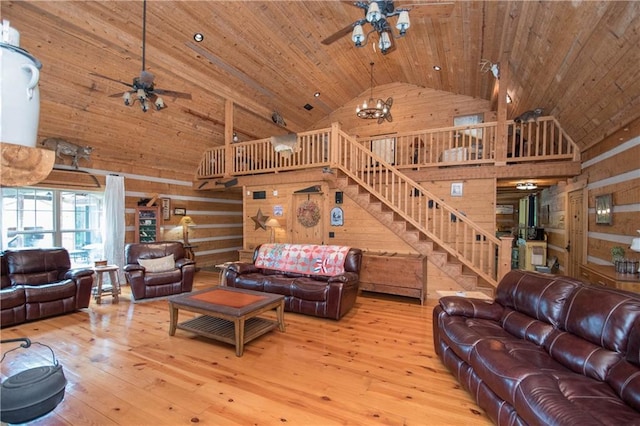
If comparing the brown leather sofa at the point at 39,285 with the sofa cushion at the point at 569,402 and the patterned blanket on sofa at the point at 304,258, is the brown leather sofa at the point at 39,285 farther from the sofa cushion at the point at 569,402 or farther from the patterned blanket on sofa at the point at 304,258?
the sofa cushion at the point at 569,402

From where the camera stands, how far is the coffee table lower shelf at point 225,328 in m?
3.20

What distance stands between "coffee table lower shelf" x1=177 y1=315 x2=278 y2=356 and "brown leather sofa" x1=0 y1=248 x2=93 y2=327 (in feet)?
6.89

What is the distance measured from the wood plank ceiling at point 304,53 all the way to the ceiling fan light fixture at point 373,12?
48cm

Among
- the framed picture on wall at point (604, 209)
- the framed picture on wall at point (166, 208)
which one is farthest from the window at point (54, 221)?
the framed picture on wall at point (604, 209)

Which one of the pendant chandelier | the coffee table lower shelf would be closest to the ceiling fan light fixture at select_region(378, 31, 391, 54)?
the pendant chandelier

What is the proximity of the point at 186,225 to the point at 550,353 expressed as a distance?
7636mm

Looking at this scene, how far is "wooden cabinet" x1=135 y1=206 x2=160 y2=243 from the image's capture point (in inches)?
266

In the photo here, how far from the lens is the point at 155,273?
5160 millimetres

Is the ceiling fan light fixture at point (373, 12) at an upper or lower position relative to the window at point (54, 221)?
upper

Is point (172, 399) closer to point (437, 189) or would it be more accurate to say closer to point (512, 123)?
point (437, 189)

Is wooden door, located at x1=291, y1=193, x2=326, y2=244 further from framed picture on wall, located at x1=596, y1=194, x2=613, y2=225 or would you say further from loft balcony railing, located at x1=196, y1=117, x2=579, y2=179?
framed picture on wall, located at x1=596, y1=194, x2=613, y2=225

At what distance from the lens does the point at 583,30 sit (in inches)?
122

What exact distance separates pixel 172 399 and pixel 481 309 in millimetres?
2816

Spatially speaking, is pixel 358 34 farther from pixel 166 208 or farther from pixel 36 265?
pixel 166 208
